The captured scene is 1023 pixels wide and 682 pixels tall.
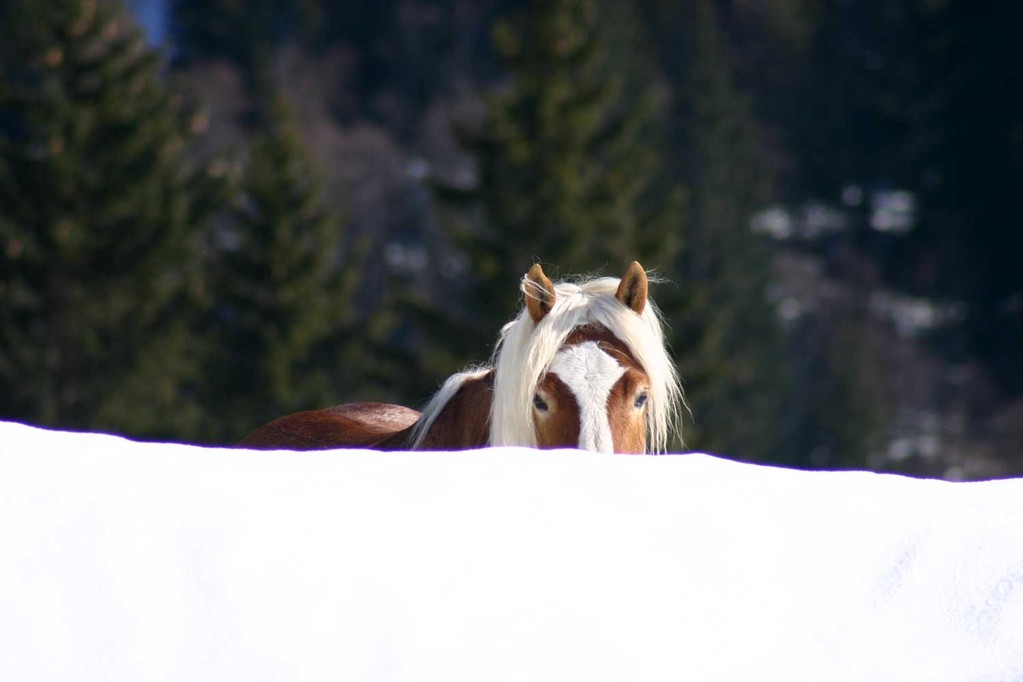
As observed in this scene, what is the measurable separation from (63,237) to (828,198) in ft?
137

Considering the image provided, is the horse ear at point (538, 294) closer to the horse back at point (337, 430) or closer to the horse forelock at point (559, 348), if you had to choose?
the horse forelock at point (559, 348)

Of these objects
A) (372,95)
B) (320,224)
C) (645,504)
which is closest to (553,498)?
(645,504)

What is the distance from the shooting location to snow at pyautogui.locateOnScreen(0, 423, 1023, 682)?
195 centimetres

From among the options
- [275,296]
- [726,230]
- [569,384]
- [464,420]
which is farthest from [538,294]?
[726,230]

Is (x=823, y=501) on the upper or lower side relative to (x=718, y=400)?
upper

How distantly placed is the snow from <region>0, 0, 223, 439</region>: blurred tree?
20.1 metres

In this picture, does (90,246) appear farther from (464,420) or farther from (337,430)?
(464,420)

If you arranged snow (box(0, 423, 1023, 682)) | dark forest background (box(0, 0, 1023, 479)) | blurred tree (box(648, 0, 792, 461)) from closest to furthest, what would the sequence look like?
1. snow (box(0, 423, 1023, 682))
2. dark forest background (box(0, 0, 1023, 479))
3. blurred tree (box(648, 0, 792, 461))

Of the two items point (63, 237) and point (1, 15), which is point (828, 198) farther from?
point (63, 237)

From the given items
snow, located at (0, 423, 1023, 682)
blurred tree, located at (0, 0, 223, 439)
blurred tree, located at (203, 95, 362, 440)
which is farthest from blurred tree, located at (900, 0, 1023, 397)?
snow, located at (0, 423, 1023, 682)

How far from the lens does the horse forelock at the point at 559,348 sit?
4504 millimetres

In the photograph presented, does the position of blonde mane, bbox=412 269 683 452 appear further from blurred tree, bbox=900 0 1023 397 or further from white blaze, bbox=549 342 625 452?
blurred tree, bbox=900 0 1023 397

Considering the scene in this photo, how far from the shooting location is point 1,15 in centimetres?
3644

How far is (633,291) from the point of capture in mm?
4879
